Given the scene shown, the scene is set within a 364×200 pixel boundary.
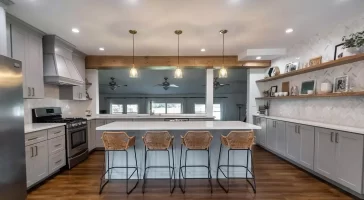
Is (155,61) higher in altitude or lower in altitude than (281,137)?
higher

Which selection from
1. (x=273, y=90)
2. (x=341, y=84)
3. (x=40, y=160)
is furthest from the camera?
(x=273, y=90)

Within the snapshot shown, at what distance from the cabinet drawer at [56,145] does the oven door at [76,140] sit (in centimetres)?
15

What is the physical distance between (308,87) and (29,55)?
5349mm

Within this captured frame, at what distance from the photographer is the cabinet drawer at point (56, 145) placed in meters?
3.20

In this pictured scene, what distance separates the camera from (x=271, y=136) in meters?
4.60

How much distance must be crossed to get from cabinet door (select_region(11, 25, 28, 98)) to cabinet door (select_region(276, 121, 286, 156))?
4.98 metres

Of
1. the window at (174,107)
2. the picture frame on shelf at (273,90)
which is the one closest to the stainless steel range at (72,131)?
the picture frame on shelf at (273,90)

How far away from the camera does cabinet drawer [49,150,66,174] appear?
322 centimetres

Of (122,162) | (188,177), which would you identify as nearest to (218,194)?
(188,177)

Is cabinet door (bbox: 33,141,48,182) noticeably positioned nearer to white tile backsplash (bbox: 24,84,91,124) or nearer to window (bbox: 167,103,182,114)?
white tile backsplash (bbox: 24,84,91,124)

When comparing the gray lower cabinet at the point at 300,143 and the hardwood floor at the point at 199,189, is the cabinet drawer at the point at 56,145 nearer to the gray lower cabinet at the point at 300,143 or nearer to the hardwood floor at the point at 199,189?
the hardwood floor at the point at 199,189

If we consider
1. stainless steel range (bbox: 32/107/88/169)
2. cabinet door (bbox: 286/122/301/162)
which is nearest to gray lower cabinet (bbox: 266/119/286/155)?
cabinet door (bbox: 286/122/301/162)

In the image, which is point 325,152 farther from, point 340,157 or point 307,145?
point 307,145

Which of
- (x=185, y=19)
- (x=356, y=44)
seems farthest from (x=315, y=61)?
(x=185, y=19)
